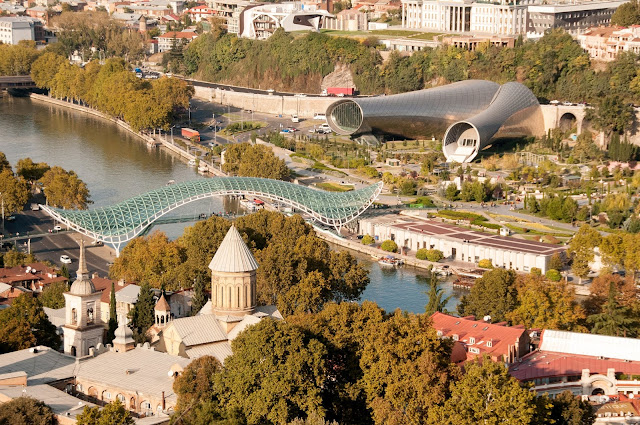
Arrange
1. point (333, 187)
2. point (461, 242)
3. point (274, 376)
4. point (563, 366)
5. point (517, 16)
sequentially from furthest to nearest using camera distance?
point (517, 16) < point (333, 187) < point (461, 242) < point (563, 366) < point (274, 376)

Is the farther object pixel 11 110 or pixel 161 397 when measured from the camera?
pixel 11 110

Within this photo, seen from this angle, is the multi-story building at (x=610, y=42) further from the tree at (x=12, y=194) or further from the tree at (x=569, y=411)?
the tree at (x=569, y=411)

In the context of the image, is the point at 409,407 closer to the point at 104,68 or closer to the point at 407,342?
the point at 407,342

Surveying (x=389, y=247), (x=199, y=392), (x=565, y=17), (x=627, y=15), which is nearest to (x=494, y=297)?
(x=199, y=392)

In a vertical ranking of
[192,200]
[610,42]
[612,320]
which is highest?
[610,42]

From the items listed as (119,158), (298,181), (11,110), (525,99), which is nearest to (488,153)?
(525,99)

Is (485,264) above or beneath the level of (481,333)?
beneath

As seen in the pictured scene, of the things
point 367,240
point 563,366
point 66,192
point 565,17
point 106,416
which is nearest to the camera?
point 106,416

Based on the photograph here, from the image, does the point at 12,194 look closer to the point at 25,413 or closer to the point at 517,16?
the point at 25,413
